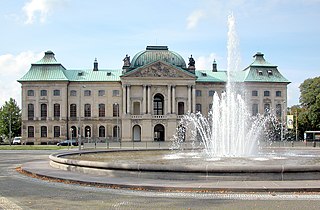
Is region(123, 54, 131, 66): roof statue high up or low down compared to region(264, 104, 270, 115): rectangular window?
up

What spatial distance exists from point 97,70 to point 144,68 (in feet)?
49.5

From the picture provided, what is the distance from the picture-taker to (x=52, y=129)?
91.3 metres

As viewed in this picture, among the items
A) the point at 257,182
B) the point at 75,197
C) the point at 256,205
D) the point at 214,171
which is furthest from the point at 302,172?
the point at 75,197

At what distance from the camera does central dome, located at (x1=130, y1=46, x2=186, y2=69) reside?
298 feet

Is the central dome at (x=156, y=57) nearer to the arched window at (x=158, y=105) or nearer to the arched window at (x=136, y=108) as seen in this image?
the arched window at (x=136, y=108)

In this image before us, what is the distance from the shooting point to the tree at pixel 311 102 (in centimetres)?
8644

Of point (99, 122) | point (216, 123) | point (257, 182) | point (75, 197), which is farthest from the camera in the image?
point (99, 122)

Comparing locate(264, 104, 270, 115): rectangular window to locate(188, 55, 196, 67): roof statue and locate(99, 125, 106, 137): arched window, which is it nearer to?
locate(188, 55, 196, 67): roof statue

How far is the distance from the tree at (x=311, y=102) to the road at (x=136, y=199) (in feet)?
248

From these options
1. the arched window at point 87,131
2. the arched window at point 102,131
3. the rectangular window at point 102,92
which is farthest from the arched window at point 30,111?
the arched window at point 102,131

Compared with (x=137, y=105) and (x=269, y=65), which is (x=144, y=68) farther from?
(x=269, y=65)

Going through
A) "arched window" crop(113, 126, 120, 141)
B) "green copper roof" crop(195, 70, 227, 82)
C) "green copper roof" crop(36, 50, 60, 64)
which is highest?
"green copper roof" crop(36, 50, 60, 64)

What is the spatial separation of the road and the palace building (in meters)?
71.8

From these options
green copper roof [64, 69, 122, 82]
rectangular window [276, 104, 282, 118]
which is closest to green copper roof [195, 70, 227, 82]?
rectangular window [276, 104, 282, 118]
